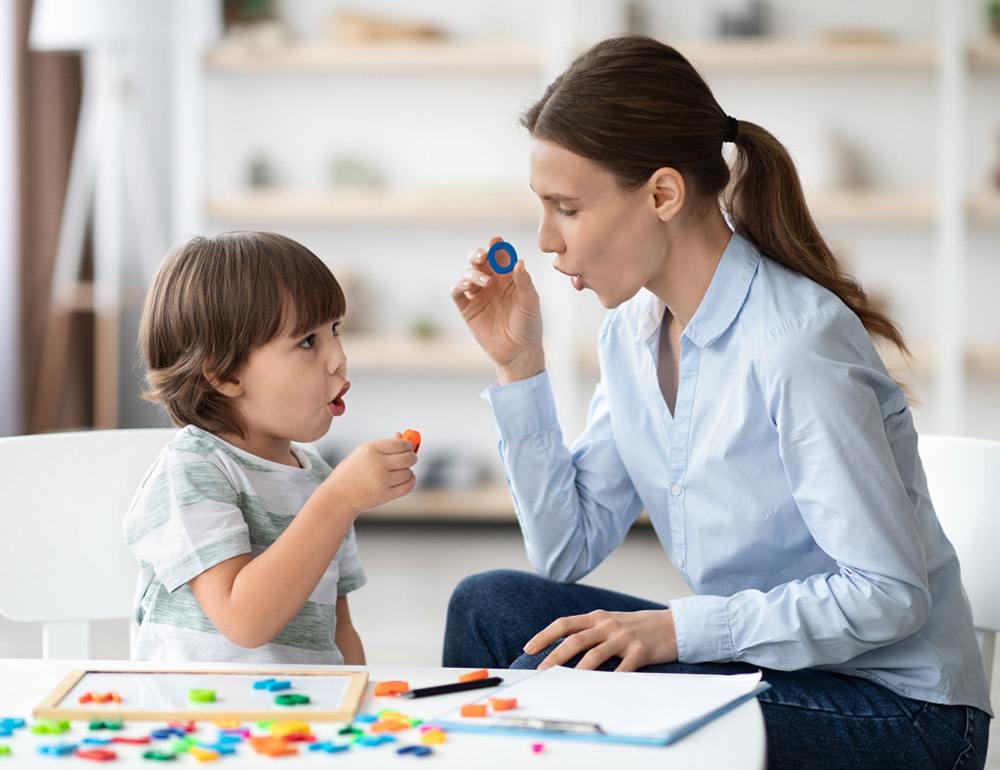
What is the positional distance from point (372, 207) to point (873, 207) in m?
1.74

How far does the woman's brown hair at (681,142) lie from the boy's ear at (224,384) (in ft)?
1.51

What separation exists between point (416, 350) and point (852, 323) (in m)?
2.83

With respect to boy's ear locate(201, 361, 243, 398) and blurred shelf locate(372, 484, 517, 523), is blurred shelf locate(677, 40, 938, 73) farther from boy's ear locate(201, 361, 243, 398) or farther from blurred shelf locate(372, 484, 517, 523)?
boy's ear locate(201, 361, 243, 398)

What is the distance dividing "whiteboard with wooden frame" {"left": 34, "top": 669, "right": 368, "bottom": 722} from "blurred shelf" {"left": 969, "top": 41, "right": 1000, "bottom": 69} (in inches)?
138

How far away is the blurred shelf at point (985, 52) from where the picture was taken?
3.66 meters

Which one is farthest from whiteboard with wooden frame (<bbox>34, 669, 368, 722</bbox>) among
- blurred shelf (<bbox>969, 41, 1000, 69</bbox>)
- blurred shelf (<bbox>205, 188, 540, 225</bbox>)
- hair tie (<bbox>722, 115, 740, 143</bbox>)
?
blurred shelf (<bbox>969, 41, 1000, 69</bbox>)

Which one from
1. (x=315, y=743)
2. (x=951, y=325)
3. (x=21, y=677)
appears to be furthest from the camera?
(x=951, y=325)

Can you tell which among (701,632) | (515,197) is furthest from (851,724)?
(515,197)

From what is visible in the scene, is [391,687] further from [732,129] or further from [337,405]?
[732,129]

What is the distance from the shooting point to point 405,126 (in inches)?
161

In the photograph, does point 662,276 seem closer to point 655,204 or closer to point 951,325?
point 655,204

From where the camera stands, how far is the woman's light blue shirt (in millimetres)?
1125

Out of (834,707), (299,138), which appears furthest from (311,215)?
(834,707)

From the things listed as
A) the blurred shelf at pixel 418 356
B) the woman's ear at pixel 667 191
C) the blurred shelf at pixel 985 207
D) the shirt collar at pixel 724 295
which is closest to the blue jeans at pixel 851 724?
the shirt collar at pixel 724 295
